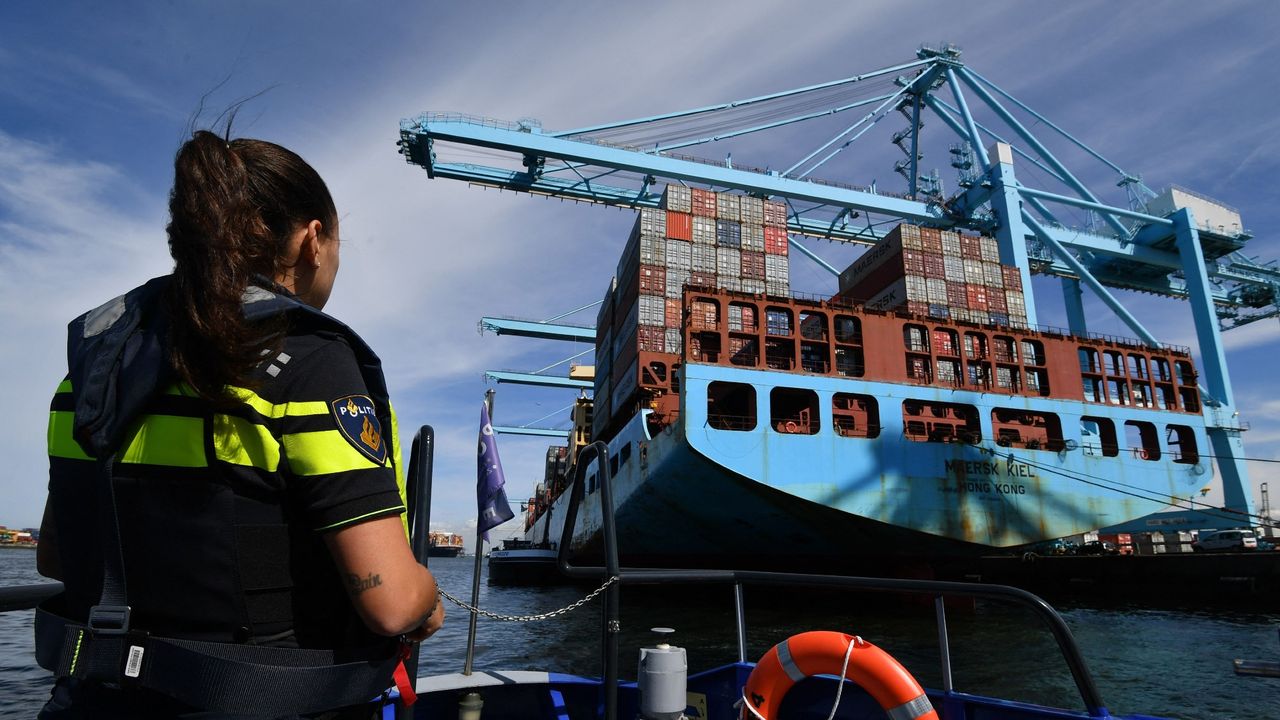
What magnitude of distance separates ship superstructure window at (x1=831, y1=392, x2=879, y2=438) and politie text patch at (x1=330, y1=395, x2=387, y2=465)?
1490cm

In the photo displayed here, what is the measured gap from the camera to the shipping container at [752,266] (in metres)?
23.6

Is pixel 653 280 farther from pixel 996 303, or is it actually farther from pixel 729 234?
pixel 996 303

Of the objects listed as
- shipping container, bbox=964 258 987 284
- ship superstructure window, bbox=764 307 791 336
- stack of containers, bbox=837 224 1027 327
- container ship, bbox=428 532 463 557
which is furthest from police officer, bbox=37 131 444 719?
container ship, bbox=428 532 463 557

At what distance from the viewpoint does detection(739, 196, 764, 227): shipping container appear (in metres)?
25.1

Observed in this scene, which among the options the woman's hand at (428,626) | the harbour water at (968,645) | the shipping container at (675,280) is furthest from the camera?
the shipping container at (675,280)

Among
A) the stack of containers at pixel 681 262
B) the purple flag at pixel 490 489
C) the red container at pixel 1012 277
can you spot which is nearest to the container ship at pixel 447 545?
the stack of containers at pixel 681 262

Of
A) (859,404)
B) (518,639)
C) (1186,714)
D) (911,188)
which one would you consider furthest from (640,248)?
(1186,714)

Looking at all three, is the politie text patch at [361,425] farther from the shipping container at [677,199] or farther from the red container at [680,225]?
the shipping container at [677,199]

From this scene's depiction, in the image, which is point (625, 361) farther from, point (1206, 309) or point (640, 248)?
point (1206, 309)

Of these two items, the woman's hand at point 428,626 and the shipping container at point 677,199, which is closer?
the woman's hand at point 428,626

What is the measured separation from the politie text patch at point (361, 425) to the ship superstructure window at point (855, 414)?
14.9 m

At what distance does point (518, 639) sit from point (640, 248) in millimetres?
13855

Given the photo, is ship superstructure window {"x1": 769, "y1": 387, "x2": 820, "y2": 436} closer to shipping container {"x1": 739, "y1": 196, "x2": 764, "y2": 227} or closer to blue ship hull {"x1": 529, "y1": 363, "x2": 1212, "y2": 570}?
blue ship hull {"x1": 529, "y1": 363, "x2": 1212, "y2": 570}

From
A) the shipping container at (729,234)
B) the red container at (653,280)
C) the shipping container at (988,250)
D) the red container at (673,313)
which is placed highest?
the shipping container at (729,234)
